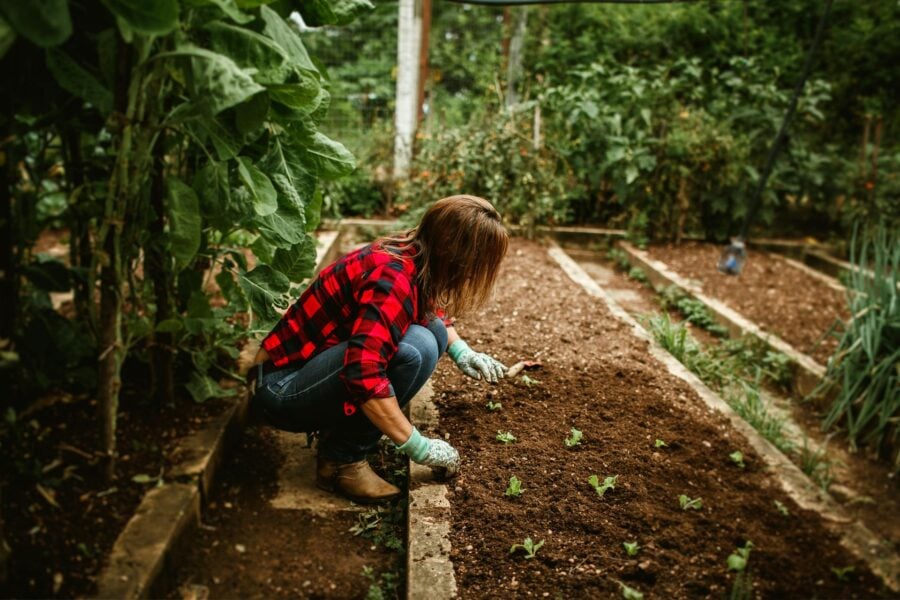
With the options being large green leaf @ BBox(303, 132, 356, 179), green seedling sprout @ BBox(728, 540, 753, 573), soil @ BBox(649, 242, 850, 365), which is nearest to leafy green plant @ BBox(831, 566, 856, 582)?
green seedling sprout @ BBox(728, 540, 753, 573)

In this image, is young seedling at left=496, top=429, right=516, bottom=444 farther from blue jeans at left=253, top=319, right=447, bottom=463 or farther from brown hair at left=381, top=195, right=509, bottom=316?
brown hair at left=381, top=195, right=509, bottom=316

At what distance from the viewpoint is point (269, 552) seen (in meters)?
2.12

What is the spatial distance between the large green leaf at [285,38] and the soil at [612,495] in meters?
1.35

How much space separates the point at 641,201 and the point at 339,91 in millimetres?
3373

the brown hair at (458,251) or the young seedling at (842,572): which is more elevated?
the brown hair at (458,251)

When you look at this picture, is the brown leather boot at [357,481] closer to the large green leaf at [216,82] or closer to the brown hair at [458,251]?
the brown hair at [458,251]

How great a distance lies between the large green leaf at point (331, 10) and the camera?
1.76 m

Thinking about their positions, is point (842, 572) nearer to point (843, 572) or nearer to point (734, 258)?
point (843, 572)

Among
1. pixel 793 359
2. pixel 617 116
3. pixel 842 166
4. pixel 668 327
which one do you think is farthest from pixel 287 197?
pixel 842 166

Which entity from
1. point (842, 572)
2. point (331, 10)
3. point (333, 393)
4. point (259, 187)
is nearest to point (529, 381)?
point (333, 393)

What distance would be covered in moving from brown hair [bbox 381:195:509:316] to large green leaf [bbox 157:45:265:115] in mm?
791

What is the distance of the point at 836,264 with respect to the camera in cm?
598

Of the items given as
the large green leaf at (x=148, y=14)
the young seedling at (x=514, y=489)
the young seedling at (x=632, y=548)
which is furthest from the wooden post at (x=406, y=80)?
the large green leaf at (x=148, y=14)

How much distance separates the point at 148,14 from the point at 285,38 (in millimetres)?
414
